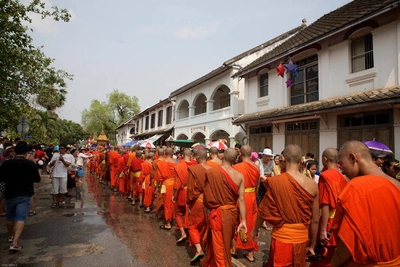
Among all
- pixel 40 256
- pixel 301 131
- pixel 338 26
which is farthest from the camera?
pixel 301 131

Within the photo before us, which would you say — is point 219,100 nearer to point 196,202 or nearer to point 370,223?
point 196,202

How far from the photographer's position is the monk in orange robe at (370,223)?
1812 mm

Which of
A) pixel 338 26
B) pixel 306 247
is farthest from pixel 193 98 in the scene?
pixel 306 247

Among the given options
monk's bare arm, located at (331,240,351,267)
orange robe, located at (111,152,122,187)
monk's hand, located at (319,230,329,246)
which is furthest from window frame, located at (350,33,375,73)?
orange robe, located at (111,152,122,187)

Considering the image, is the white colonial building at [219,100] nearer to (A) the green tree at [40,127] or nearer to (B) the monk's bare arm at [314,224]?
(A) the green tree at [40,127]

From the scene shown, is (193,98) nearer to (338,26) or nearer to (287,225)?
(338,26)

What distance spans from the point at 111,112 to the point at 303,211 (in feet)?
158

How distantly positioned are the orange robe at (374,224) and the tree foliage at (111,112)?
46.6 metres

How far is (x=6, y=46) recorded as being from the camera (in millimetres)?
9109

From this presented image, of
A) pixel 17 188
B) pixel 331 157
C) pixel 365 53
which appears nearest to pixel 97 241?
pixel 17 188

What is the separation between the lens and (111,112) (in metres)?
47.5

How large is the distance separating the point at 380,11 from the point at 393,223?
7.80m

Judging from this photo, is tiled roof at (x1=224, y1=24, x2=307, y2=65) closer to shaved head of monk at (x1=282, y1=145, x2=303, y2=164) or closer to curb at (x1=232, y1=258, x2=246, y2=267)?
curb at (x1=232, y1=258, x2=246, y2=267)

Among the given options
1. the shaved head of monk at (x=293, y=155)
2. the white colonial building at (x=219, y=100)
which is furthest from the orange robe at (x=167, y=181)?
the white colonial building at (x=219, y=100)
